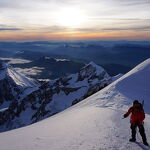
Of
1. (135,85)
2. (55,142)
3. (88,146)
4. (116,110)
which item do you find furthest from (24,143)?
(135,85)

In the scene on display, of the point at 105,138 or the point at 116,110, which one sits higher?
the point at 105,138

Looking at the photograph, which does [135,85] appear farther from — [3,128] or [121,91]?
[3,128]

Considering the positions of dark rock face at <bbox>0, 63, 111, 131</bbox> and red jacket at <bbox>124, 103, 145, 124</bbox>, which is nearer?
red jacket at <bbox>124, 103, 145, 124</bbox>

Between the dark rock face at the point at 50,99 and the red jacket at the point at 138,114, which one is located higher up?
the red jacket at the point at 138,114

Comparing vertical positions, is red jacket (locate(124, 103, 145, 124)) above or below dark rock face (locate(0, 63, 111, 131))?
above

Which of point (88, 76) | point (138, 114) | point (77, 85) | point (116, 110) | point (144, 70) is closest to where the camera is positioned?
point (138, 114)

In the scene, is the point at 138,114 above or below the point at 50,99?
above

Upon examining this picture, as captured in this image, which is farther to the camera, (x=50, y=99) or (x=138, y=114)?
(x=50, y=99)

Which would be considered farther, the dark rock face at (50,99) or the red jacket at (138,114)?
the dark rock face at (50,99)
